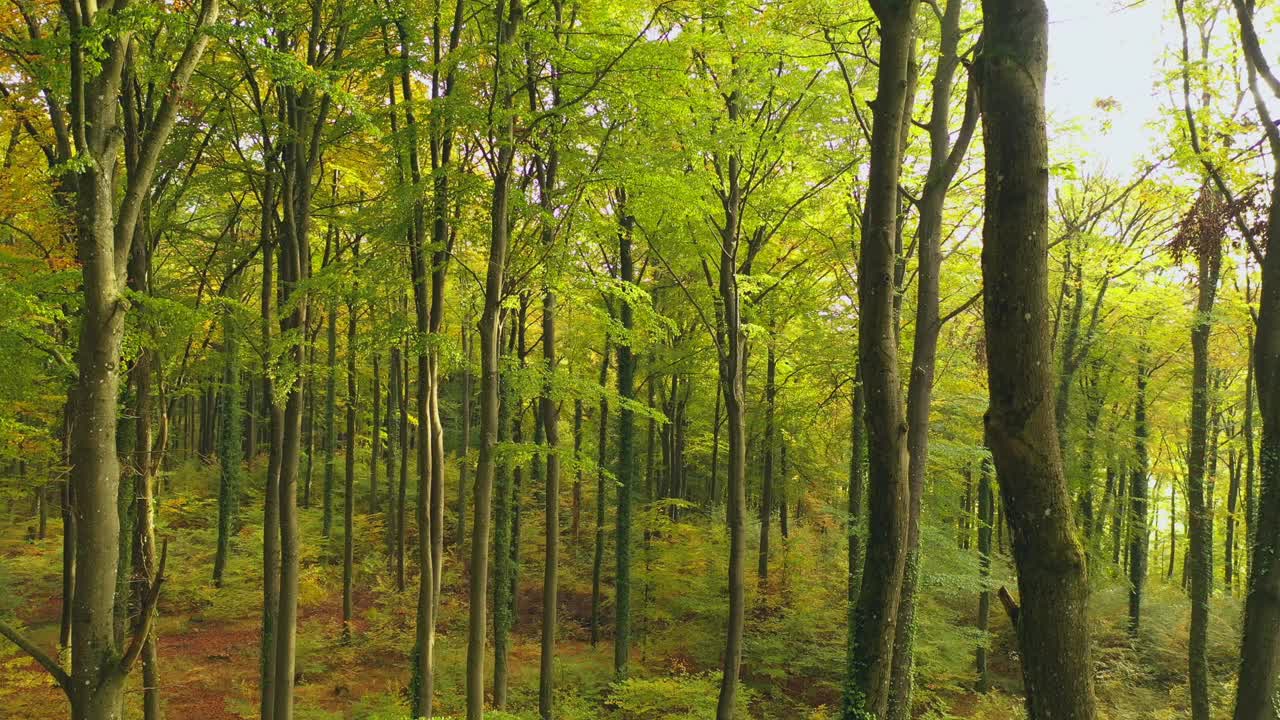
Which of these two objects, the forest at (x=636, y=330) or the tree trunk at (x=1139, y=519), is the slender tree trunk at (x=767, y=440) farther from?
the tree trunk at (x=1139, y=519)

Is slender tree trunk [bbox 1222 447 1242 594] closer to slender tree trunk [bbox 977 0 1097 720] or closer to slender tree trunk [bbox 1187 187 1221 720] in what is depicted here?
slender tree trunk [bbox 1187 187 1221 720]

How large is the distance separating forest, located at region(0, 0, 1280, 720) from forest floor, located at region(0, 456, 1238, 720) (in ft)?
0.43

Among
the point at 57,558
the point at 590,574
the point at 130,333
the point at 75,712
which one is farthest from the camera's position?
the point at 590,574

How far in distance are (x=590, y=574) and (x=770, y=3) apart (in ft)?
55.4

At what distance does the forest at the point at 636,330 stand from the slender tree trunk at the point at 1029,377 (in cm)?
2

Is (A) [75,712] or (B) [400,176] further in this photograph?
(B) [400,176]

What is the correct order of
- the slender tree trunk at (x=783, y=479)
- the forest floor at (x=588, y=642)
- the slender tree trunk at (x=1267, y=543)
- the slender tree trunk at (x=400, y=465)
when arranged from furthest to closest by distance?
the slender tree trunk at (x=783, y=479), the slender tree trunk at (x=400, y=465), the forest floor at (x=588, y=642), the slender tree trunk at (x=1267, y=543)

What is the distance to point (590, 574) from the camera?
20688 millimetres

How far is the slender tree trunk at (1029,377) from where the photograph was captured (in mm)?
2730

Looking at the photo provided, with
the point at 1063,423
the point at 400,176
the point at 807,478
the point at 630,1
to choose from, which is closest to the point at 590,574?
the point at 807,478

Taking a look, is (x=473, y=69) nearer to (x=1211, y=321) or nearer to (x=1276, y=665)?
(x=1276, y=665)

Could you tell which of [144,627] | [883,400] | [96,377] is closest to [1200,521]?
[883,400]

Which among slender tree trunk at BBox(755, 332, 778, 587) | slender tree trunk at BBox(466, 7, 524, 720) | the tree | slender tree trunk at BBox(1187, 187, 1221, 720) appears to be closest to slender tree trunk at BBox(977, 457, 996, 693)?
slender tree trunk at BBox(1187, 187, 1221, 720)

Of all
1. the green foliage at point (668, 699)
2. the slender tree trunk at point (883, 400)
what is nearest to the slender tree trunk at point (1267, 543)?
the slender tree trunk at point (883, 400)
